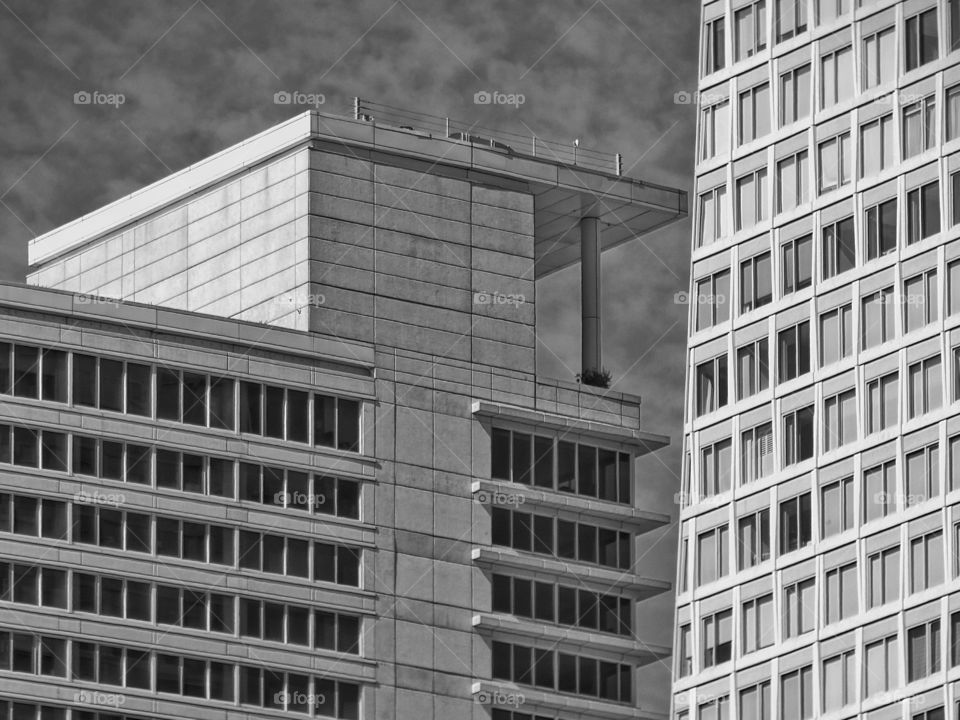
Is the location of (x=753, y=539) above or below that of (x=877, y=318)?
below

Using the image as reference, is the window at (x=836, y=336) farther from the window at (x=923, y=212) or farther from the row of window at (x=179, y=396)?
the row of window at (x=179, y=396)

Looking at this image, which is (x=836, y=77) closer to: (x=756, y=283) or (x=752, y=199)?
(x=752, y=199)

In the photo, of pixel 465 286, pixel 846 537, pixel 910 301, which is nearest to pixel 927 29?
pixel 910 301

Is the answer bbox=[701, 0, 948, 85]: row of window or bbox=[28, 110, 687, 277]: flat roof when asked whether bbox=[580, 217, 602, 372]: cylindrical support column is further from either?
bbox=[701, 0, 948, 85]: row of window

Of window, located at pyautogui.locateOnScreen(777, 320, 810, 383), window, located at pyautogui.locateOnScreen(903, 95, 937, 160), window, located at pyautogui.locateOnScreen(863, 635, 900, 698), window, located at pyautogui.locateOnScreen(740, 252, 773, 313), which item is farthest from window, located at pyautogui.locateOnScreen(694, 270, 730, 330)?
window, located at pyautogui.locateOnScreen(863, 635, 900, 698)

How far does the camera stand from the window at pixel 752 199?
115m

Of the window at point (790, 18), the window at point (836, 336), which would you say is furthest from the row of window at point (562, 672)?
the window at point (790, 18)

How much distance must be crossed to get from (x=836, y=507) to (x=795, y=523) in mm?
1791

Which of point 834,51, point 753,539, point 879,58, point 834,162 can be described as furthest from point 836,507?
point 834,51

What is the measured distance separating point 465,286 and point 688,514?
3491 centimetres

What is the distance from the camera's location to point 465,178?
14812cm

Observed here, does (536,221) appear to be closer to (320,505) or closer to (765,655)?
(320,505)

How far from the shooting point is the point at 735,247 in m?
115

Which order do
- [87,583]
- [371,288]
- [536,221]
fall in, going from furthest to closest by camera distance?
[536,221] → [371,288] → [87,583]
